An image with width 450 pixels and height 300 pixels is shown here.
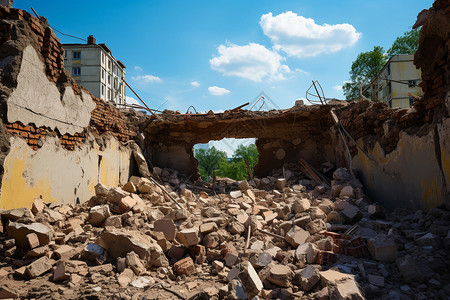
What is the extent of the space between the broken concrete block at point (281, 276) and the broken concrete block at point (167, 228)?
171cm

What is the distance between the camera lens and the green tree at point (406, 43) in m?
25.3

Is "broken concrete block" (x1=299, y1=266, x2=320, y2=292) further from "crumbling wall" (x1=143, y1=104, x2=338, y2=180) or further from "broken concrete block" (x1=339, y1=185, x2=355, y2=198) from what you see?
"crumbling wall" (x1=143, y1=104, x2=338, y2=180)

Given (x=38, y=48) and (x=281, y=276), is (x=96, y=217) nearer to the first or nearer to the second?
(x=38, y=48)

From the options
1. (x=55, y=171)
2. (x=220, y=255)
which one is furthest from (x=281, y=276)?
(x=55, y=171)

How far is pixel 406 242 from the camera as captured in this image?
370 centimetres

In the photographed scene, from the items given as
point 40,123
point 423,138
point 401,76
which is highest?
point 401,76

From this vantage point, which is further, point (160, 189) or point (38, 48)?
point (160, 189)

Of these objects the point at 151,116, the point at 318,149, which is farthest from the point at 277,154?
the point at 151,116

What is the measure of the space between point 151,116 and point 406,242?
7.97 meters

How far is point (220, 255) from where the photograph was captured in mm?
4070

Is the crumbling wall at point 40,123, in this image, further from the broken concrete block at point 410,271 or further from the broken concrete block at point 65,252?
the broken concrete block at point 410,271

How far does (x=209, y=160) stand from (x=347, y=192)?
90.8 feet

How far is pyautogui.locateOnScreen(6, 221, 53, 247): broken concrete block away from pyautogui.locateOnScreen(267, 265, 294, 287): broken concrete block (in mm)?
2946

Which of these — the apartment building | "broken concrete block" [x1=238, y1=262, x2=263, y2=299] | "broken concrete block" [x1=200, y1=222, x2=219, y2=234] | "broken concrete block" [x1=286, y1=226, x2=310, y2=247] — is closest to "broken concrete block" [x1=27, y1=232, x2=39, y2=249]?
"broken concrete block" [x1=200, y1=222, x2=219, y2=234]
